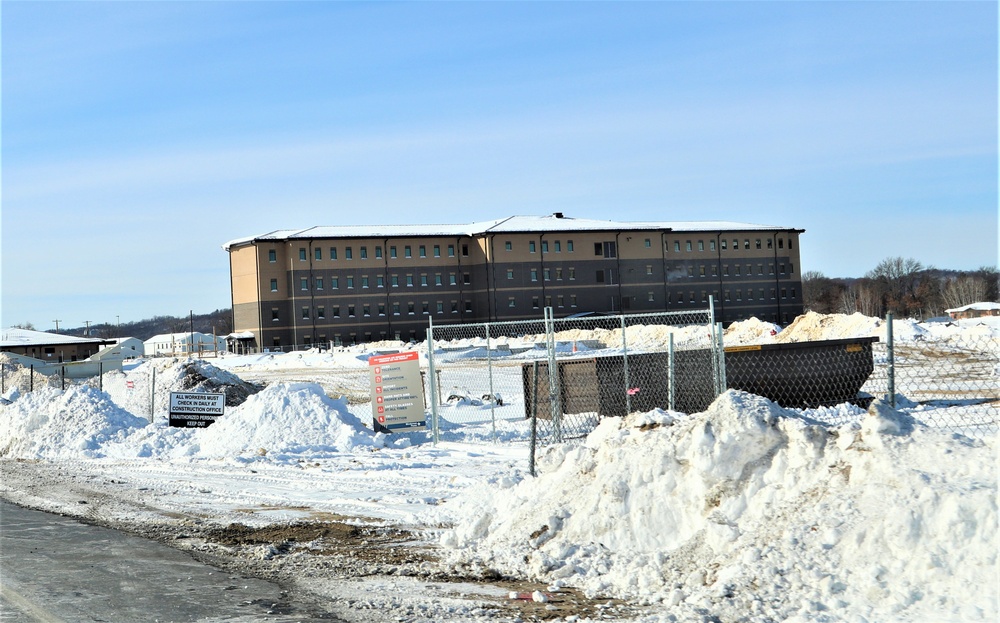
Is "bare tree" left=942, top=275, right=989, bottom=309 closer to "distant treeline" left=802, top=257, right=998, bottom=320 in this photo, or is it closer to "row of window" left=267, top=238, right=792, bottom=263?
"distant treeline" left=802, top=257, right=998, bottom=320

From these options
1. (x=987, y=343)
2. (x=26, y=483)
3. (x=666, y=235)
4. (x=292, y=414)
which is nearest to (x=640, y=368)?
(x=292, y=414)

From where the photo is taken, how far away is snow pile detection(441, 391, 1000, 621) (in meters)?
6.54

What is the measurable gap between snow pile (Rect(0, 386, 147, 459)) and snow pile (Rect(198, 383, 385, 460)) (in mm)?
2791

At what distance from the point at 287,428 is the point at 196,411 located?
3.78 metres

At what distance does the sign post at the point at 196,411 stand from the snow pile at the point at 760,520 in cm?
1352

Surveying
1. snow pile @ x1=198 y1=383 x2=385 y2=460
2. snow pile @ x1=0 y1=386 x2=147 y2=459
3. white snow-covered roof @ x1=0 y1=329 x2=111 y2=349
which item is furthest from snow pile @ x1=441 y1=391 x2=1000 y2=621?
white snow-covered roof @ x1=0 y1=329 x2=111 y2=349

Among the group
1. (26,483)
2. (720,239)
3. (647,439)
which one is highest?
(720,239)

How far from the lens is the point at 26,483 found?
1609 centimetres

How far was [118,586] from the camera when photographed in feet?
26.9

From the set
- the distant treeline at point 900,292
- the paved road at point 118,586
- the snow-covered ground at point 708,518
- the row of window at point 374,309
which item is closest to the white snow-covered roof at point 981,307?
the distant treeline at point 900,292

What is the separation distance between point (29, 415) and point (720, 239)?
85.3 meters

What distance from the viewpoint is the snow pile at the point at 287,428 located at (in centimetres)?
1827

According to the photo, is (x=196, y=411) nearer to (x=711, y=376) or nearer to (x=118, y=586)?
(x=711, y=376)

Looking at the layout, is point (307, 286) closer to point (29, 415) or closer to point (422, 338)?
point (422, 338)
